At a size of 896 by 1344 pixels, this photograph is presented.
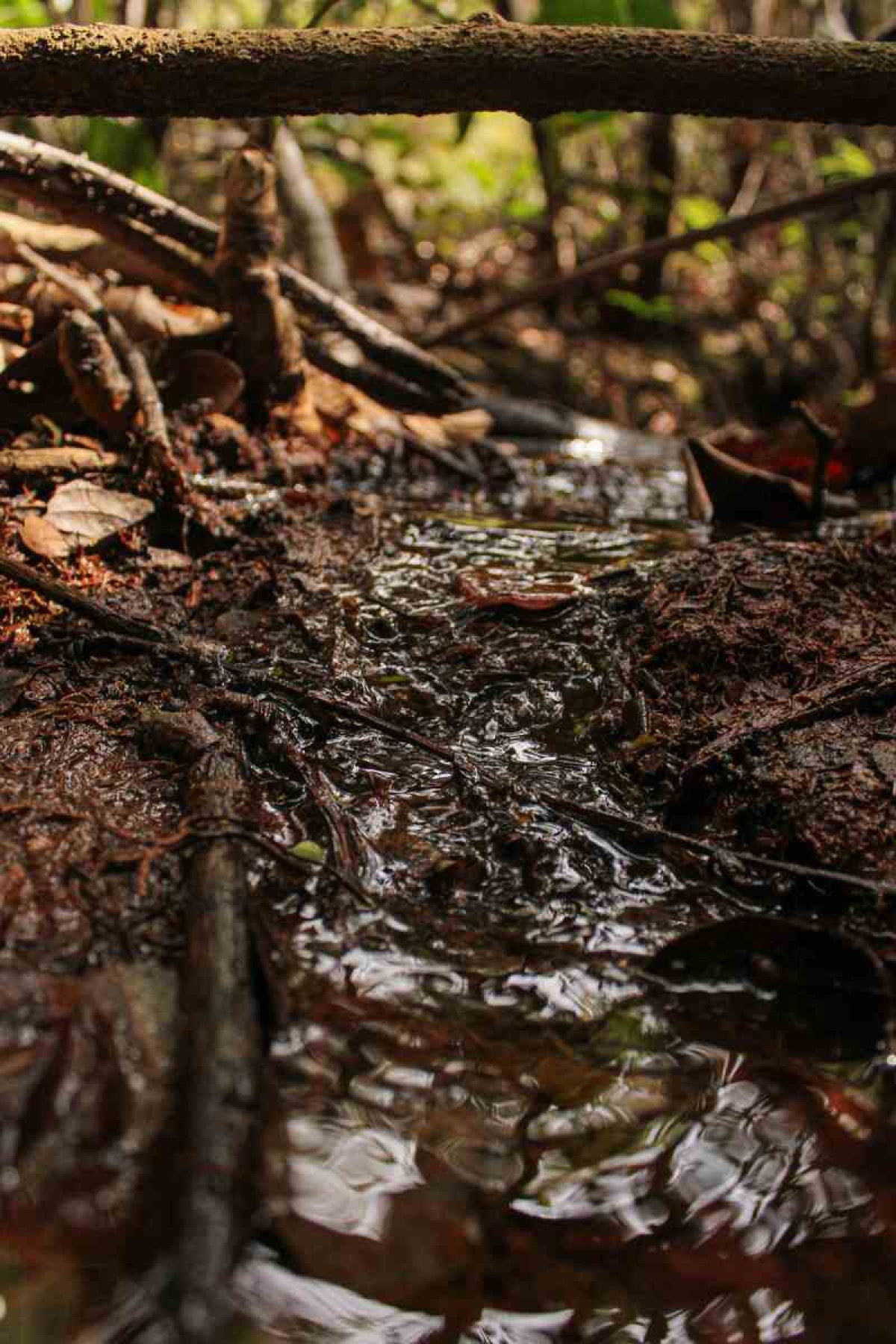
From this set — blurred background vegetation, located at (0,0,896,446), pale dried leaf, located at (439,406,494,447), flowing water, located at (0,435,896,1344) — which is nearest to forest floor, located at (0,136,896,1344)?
flowing water, located at (0,435,896,1344)

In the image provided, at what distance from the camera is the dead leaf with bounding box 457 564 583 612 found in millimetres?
2676

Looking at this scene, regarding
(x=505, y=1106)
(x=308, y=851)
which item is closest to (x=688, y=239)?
(x=308, y=851)

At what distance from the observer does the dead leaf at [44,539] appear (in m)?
2.71

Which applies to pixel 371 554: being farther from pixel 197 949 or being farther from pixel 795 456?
pixel 795 456

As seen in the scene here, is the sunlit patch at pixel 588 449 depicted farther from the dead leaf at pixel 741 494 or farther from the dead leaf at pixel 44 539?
the dead leaf at pixel 44 539

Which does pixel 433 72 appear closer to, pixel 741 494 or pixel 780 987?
pixel 741 494

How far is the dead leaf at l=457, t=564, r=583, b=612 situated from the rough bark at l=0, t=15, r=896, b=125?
1.20m

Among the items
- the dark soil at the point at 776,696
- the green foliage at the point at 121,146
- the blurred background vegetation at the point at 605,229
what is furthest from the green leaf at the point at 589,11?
the dark soil at the point at 776,696

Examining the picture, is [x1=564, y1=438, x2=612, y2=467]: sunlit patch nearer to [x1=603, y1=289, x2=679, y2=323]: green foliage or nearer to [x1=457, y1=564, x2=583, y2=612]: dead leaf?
[x1=457, y1=564, x2=583, y2=612]: dead leaf

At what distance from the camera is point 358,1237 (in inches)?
52.0

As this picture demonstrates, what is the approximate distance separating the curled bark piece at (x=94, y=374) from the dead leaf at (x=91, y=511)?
375 mm

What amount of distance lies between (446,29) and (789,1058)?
236 cm

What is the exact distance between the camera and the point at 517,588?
9.11 ft

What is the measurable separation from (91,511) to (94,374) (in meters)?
0.61
